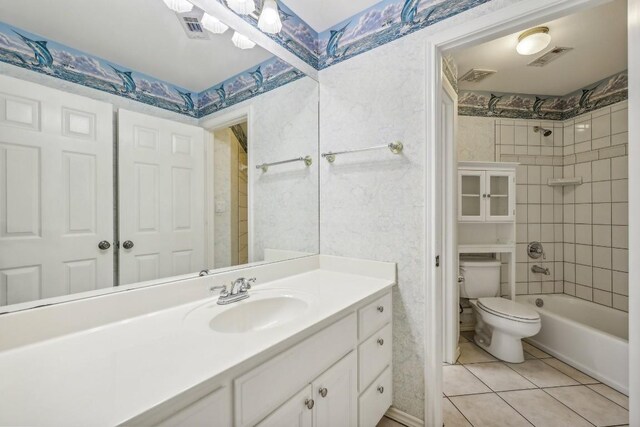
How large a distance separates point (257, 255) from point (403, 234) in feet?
2.60

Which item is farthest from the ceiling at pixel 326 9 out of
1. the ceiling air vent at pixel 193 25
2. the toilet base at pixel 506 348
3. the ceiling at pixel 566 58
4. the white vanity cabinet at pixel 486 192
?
the toilet base at pixel 506 348

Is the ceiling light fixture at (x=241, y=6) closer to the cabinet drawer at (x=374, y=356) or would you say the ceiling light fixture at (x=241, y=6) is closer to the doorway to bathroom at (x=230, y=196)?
the doorway to bathroom at (x=230, y=196)

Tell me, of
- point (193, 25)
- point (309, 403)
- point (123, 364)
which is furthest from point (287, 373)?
point (193, 25)

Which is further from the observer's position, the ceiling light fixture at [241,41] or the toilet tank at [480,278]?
the toilet tank at [480,278]

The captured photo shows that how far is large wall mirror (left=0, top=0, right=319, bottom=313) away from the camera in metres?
0.76

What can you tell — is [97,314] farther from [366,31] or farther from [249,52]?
[366,31]

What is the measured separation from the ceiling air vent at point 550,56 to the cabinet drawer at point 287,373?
252 cm

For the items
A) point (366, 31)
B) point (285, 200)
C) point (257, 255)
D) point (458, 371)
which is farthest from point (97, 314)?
point (458, 371)

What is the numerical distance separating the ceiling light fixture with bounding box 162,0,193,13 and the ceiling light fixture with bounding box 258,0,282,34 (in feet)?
1.18

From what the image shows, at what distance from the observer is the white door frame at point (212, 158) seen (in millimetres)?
1212

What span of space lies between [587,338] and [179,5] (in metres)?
3.15

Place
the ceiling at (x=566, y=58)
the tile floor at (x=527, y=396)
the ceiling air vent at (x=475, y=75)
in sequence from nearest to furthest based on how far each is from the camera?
the tile floor at (x=527, y=396) → the ceiling at (x=566, y=58) → the ceiling air vent at (x=475, y=75)

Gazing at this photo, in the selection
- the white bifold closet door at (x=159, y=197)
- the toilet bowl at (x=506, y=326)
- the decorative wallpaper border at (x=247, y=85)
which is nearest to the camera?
the white bifold closet door at (x=159, y=197)

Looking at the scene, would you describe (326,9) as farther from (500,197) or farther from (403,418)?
(403,418)
